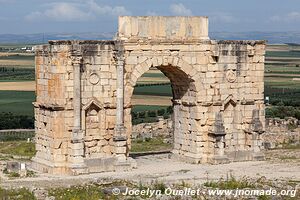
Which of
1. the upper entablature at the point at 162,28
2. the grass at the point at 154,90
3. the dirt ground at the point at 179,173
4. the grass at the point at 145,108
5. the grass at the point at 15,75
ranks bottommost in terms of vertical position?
the grass at the point at 15,75

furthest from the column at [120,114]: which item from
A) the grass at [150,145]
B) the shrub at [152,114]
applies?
the shrub at [152,114]

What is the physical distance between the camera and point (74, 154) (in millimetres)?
24250

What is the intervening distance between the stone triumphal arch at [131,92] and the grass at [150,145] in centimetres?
475

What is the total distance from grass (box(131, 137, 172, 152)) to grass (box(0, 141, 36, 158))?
170 inches

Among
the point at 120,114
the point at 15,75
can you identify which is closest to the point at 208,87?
the point at 120,114

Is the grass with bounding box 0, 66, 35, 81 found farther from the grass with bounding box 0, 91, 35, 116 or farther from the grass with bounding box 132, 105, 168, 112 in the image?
the grass with bounding box 132, 105, 168, 112

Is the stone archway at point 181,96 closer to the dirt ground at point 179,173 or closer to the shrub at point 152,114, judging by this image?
the dirt ground at point 179,173

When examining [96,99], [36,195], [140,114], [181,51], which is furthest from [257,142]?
[140,114]

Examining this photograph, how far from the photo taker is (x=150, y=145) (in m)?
33.8

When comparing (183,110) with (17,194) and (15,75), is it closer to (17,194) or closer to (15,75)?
(17,194)

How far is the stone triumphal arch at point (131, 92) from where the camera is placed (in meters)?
24.3

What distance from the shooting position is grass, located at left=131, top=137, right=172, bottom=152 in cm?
3238

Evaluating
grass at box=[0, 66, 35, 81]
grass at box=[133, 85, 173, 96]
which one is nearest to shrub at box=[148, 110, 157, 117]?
grass at box=[133, 85, 173, 96]

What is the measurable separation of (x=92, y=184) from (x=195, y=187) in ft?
9.67
